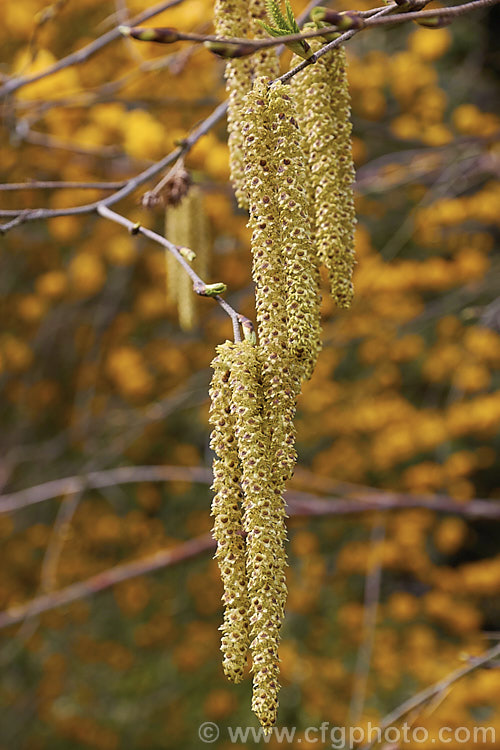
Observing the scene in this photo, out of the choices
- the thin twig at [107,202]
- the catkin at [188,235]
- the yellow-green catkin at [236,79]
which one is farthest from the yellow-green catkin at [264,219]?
the catkin at [188,235]

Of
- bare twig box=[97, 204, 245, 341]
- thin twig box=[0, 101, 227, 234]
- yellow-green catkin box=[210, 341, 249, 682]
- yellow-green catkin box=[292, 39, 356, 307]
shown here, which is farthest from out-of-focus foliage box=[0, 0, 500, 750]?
yellow-green catkin box=[210, 341, 249, 682]

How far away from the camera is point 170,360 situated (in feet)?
16.7

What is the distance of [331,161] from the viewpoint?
0.92m

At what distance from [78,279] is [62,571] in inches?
73.0

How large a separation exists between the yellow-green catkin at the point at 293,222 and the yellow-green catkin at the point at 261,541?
0.07 meters

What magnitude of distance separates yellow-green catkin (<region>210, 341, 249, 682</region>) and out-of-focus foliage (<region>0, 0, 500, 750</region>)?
3124 mm

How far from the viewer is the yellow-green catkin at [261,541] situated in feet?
2.52

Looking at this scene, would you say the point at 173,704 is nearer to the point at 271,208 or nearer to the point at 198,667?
the point at 198,667

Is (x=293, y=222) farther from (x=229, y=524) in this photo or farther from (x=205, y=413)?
(x=205, y=413)

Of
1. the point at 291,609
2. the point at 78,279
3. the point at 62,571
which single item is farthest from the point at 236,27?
the point at 62,571

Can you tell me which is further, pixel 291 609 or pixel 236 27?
pixel 291 609

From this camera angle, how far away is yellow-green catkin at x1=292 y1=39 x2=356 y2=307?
91 cm

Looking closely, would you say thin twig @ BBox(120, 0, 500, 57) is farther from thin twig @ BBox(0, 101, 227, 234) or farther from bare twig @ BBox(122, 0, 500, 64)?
thin twig @ BBox(0, 101, 227, 234)

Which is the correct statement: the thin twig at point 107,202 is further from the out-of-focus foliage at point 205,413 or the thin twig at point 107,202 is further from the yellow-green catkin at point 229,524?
the out-of-focus foliage at point 205,413
